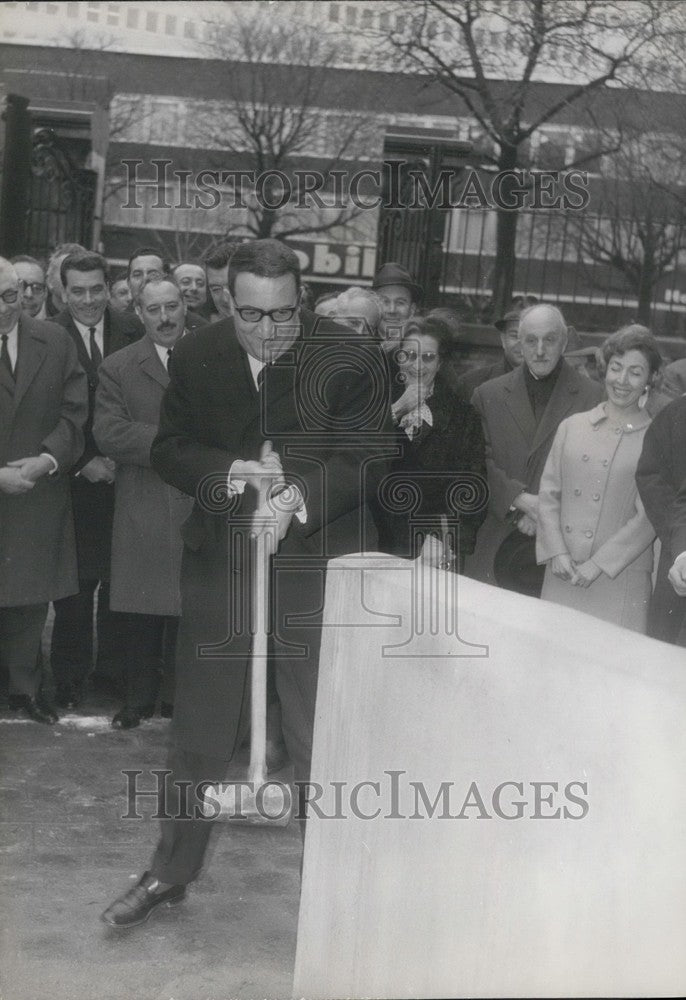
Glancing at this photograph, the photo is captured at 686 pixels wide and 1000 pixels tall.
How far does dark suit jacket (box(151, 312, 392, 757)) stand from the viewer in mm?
3500

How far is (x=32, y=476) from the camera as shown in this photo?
514cm

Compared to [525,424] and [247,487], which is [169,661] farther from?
[247,487]

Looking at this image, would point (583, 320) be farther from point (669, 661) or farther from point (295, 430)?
point (669, 661)

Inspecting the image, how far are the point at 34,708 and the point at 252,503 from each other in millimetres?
2232

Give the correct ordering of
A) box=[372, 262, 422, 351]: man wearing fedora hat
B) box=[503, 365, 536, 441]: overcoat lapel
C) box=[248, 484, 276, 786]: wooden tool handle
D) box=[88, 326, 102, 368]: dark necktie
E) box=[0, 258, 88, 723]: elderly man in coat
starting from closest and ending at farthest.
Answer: box=[248, 484, 276, 786]: wooden tool handle → box=[0, 258, 88, 723]: elderly man in coat → box=[503, 365, 536, 441]: overcoat lapel → box=[88, 326, 102, 368]: dark necktie → box=[372, 262, 422, 351]: man wearing fedora hat

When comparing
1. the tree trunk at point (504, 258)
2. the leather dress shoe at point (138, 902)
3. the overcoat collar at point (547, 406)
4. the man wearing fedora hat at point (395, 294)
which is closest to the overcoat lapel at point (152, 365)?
the man wearing fedora hat at point (395, 294)

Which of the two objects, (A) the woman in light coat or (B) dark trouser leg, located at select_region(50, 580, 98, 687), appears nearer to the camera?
(A) the woman in light coat

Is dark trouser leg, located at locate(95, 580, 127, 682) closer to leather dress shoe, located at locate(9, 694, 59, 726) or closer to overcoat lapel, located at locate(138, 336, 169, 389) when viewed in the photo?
leather dress shoe, located at locate(9, 694, 59, 726)

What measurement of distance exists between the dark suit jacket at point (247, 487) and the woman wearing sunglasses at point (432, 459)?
3.98 feet

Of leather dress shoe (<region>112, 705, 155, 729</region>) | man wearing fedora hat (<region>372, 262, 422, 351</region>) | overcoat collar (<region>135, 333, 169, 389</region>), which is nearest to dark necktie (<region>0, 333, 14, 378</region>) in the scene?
overcoat collar (<region>135, 333, 169, 389</region>)

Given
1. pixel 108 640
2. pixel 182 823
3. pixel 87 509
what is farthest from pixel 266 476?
pixel 108 640

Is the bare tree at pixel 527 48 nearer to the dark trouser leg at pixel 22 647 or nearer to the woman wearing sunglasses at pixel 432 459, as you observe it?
the woman wearing sunglasses at pixel 432 459

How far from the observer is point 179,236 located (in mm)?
11867

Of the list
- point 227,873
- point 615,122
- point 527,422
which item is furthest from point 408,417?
point 615,122
